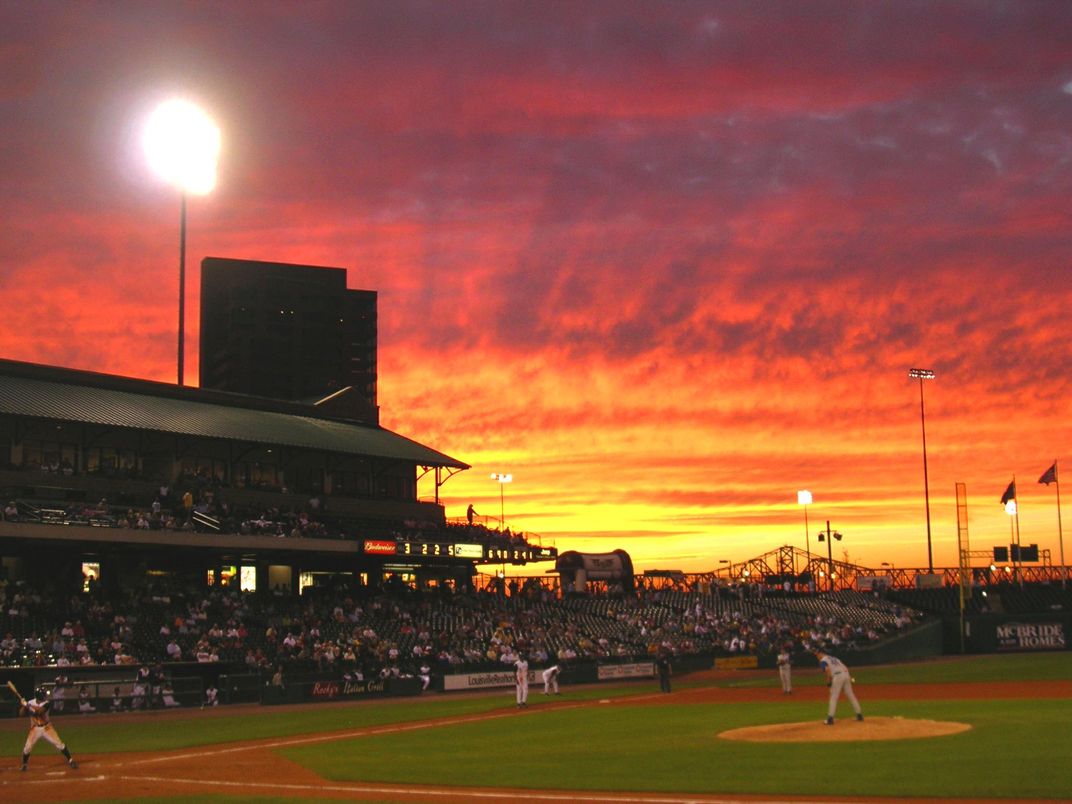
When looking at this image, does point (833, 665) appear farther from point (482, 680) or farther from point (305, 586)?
point (305, 586)

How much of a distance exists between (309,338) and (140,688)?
5055 inches

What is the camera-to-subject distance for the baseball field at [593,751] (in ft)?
64.2

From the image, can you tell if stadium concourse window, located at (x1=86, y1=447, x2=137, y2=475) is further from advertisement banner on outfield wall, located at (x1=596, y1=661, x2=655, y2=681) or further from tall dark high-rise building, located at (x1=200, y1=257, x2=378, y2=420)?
tall dark high-rise building, located at (x1=200, y1=257, x2=378, y2=420)

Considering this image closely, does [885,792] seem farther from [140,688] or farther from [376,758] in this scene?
[140,688]

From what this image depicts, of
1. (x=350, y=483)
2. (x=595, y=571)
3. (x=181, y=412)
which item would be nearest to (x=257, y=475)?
(x=181, y=412)

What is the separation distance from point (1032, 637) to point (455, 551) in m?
31.0

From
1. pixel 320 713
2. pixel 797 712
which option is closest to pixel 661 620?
pixel 320 713

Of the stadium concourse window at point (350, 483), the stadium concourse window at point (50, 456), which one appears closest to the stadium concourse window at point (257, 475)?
the stadium concourse window at point (350, 483)

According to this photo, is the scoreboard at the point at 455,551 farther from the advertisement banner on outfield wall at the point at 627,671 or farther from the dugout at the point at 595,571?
the advertisement banner on outfield wall at the point at 627,671

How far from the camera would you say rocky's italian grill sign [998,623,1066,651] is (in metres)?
64.6

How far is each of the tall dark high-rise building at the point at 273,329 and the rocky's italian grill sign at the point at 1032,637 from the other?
372ft

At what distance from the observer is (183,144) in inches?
2245

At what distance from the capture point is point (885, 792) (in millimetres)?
18047

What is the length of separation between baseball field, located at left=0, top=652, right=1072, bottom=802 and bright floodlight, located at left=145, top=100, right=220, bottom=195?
2619 cm
